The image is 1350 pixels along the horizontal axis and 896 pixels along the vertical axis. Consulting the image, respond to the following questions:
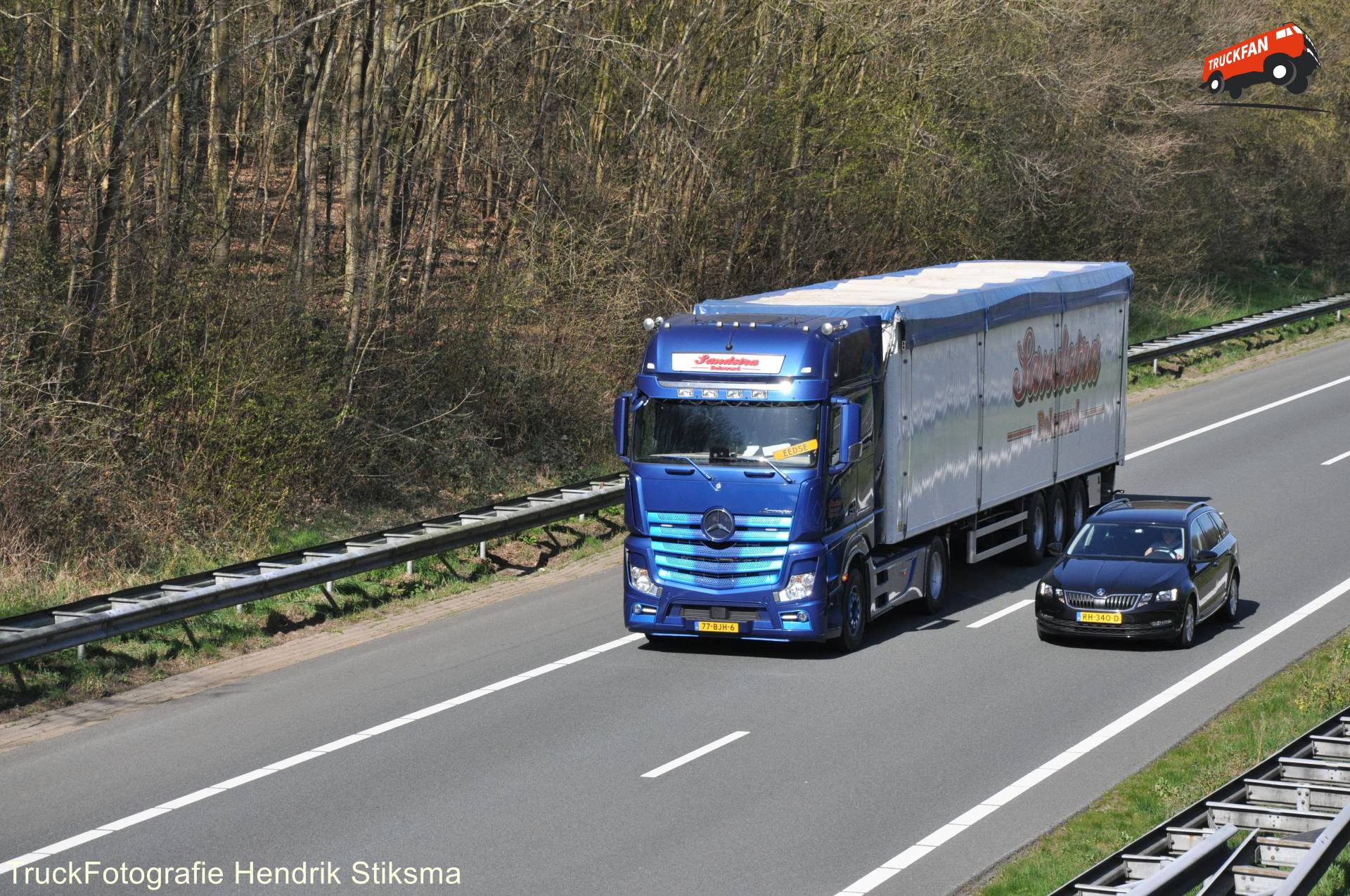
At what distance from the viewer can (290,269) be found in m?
23.8

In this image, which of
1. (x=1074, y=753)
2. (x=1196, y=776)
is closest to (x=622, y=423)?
(x=1074, y=753)

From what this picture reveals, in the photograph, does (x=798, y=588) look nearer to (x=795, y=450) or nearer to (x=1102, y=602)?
(x=795, y=450)

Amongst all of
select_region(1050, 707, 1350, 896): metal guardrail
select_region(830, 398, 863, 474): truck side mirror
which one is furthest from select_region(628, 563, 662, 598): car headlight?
select_region(1050, 707, 1350, 896): metal guardrail

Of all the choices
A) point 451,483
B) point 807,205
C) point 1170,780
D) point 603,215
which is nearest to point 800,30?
point 807,205

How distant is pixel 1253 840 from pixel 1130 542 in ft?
29.5

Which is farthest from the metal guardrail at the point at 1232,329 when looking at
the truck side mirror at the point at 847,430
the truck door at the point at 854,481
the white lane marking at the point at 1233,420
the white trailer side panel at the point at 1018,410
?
the truck side mirror at the point at 847,430

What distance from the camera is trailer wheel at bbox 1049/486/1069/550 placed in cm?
2283

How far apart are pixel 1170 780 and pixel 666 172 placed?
20247mm

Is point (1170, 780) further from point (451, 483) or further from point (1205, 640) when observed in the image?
point (451, 483)

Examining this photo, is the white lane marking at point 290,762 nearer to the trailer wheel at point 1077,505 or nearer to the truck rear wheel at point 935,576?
the truck rear wheel at point 935,576

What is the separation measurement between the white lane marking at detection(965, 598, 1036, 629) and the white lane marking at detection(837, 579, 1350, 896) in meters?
2.44

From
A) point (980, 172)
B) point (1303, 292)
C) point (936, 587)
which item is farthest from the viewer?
point (1303, 292)

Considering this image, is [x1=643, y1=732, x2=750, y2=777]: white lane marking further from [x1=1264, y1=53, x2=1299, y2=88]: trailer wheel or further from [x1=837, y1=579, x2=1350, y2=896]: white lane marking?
[x1=1264, y1=53, x2=1299, y2=88]: trailer wheel

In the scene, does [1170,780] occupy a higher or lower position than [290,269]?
lower
